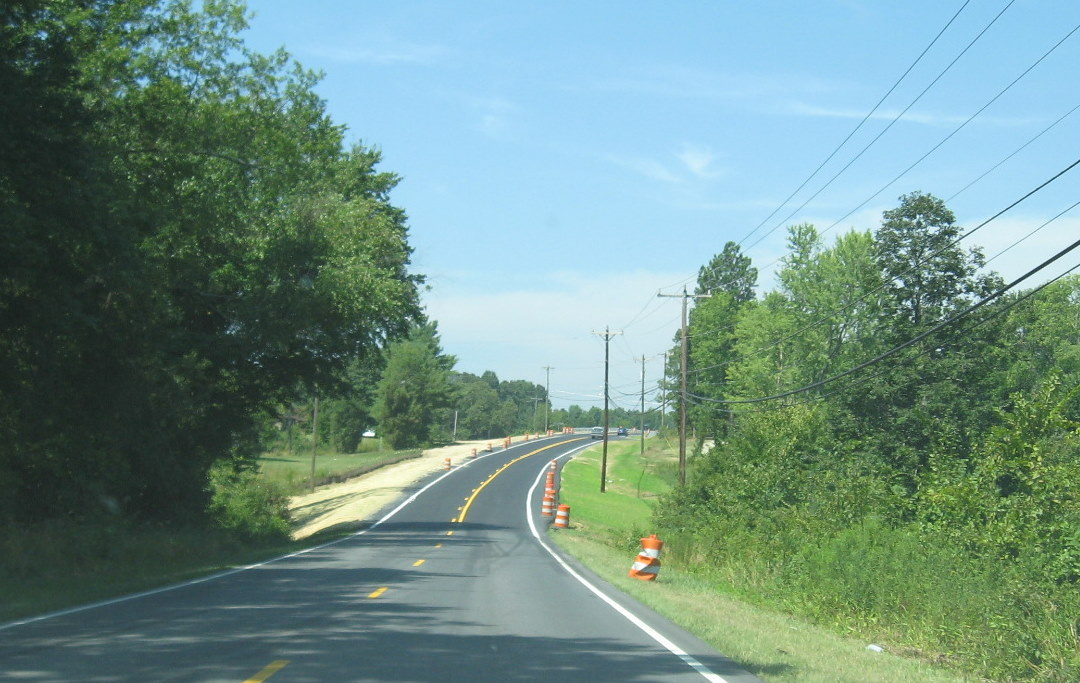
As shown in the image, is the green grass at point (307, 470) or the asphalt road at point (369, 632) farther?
the green grass at point (307, 470)

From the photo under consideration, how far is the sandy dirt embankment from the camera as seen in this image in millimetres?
48781

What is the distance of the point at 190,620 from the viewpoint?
42.4 feet

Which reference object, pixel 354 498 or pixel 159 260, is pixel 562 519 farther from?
pixel 159 260

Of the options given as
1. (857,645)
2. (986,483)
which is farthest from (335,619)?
(986,483)

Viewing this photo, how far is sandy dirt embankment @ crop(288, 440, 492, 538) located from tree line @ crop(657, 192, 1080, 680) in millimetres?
15083

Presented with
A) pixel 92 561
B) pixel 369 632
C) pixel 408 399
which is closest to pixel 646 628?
pixel 369 632

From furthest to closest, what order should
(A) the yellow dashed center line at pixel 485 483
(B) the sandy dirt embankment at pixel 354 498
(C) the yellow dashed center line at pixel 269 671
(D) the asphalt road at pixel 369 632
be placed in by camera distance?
(A) the yellow dashed center line at pixel 485 483, (B) the sandy dirt embankment at pixel 354 498, (D) the asphalt road at pixel 369 632, (C) the yellow dashed center line at pixel 269 671

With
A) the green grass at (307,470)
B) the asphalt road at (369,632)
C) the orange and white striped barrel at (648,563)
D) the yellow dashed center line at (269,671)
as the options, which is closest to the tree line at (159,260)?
the asphalt road at (369,632)

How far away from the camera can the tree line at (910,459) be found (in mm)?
19469

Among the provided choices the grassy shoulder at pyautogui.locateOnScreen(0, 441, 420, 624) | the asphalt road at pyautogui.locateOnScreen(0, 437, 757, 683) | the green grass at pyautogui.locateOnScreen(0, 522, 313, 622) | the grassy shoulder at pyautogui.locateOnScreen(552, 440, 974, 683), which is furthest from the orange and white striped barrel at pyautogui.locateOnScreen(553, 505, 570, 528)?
the asphalt road at pyautogui.locateOnScreen(0, 437, 757, 683)

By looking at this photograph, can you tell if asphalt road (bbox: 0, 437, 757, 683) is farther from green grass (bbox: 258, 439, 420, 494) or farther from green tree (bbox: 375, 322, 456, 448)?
green tree (bbox: 375, 322, 456, 448)

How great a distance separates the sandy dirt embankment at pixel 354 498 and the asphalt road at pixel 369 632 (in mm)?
24409

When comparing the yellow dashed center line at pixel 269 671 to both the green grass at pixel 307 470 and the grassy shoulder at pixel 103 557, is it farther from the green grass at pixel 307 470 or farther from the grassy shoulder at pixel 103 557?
the green grass at pixel 307 470

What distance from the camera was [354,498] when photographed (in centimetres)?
5847
